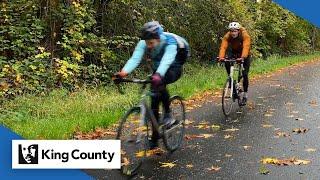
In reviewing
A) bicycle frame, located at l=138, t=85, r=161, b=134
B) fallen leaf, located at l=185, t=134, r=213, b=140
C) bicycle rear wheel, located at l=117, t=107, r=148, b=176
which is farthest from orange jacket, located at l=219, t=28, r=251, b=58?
bicycle rear wheel, located at l=117, t=107, r=148, b=176

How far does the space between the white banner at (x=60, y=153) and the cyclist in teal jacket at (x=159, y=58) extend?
3.78 feet

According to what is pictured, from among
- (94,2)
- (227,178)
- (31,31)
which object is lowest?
(227,178)

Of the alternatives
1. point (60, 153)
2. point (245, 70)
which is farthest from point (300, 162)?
point (245, 70)

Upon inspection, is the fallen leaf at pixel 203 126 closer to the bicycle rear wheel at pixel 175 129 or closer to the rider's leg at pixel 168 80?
the bicycle rear wheel at pixel 175 129

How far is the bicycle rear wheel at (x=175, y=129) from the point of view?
700 centimetres

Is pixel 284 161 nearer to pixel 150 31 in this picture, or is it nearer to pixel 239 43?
pixel 150 31

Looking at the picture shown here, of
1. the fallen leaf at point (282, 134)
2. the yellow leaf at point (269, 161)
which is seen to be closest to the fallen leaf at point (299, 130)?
the fallen leaf at point (282, 134)

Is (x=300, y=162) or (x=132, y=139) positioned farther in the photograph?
(x=300, y=162)

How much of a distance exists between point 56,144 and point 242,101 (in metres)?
6.19

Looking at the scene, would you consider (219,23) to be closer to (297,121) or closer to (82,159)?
(297,121)

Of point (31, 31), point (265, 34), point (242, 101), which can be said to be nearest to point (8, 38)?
point (31, 31)

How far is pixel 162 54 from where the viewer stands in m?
6.61

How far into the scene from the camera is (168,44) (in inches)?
254

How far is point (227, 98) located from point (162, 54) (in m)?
3.61
